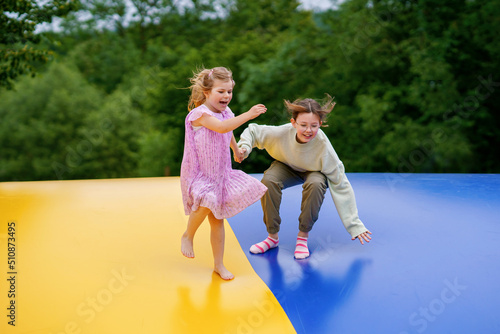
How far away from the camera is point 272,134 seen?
116 inches

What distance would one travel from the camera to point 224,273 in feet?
7.79

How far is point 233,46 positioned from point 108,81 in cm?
700

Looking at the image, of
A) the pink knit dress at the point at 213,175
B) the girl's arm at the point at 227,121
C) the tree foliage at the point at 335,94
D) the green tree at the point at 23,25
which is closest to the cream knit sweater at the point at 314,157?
the pink knit dress at the point at 213,175

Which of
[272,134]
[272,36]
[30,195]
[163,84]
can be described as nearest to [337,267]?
[272,134]

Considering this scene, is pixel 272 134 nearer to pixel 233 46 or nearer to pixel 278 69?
pixel 278 69

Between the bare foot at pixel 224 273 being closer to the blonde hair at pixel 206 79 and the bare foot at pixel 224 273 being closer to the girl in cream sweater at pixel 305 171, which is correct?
the girl in cream sweater at pixel 305 171

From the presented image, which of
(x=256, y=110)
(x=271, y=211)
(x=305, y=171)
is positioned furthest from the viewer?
(x=305, y=171)

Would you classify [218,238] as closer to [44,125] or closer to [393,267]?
[393,267]

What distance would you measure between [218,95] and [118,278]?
97 cm

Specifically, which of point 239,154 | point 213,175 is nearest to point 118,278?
point 213,175

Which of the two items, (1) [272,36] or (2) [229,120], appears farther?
(1) [272,36]

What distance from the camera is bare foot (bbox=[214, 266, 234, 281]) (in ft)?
7.73

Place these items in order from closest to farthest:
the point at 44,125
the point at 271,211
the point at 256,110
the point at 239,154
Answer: the point at 256,110, the point at 239,154, the point at 271,211, the point at 44,125

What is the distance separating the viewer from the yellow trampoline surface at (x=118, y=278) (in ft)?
6.39
